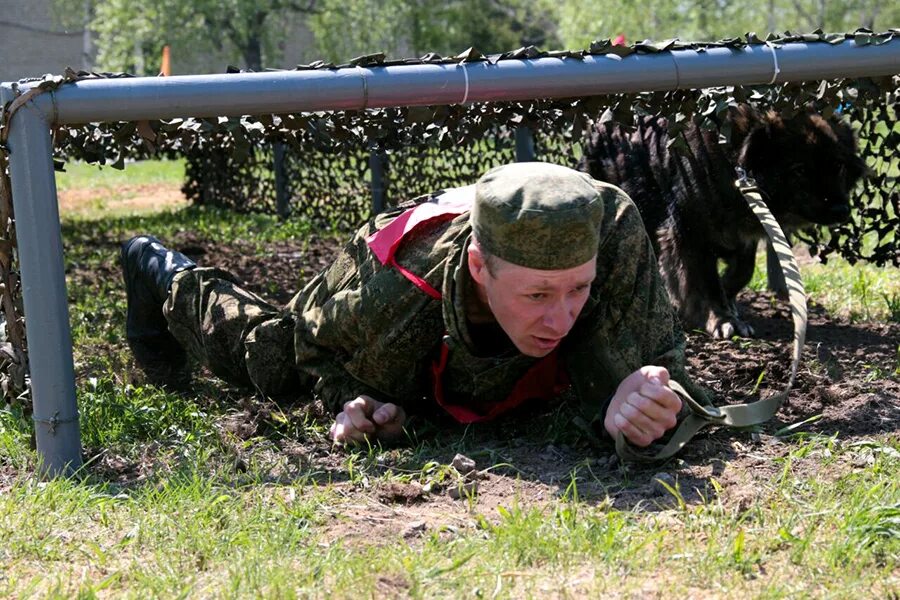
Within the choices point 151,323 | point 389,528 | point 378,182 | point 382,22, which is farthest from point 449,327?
point 382,22

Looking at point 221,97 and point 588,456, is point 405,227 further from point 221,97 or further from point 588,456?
point 588,456

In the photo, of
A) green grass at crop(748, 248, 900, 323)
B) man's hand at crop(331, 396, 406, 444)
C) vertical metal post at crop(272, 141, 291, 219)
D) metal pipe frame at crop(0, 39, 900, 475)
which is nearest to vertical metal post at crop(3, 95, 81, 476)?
metal pipe frame at crop(0, 39, 900, 475)

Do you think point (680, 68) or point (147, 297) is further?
point (147, 297)

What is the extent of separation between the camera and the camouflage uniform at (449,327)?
330 centimetres

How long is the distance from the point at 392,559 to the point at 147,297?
2190mm

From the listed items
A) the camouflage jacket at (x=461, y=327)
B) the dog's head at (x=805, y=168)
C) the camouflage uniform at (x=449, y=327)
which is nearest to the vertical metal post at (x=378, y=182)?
the dog's head at (x=805, y=168)

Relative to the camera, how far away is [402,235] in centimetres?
345

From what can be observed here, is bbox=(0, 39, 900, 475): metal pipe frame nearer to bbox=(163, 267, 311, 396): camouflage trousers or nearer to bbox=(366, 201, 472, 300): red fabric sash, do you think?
bbox=(366, 201, 472, 300): red fabric sash

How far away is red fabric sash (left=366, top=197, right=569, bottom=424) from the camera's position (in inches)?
136

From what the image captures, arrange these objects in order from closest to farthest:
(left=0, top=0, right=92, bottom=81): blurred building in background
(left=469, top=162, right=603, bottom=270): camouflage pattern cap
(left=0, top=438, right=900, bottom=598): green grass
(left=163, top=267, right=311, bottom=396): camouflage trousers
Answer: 1. (left=0, top=438, right=900, bottom=598): green grass
2. (left=469, top=162, right=603, bottom=270): camouflage pattern cap
3. (left=163, top=267, right=311, bottom=396): camouflage trousers
4. (left=0, top=0, right=92, bottom=81): blurred building in background

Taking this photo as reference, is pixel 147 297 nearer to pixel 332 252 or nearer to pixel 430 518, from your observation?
pixel 430 518

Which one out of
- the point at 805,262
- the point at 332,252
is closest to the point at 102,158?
the point at 332,252

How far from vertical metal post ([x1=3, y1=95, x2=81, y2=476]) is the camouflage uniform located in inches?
33.6

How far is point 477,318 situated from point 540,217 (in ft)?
1.96
